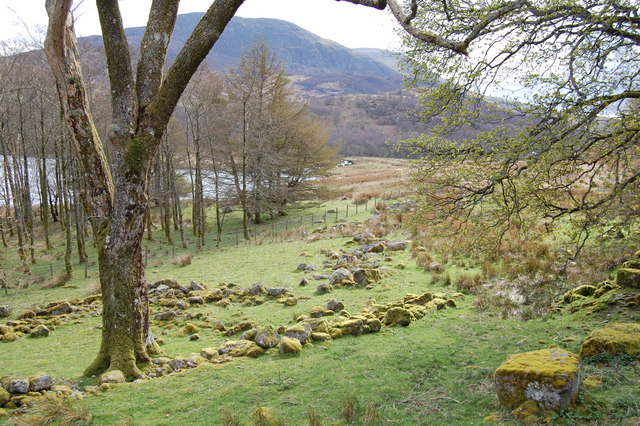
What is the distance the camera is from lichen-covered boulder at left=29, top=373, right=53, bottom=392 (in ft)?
19.3

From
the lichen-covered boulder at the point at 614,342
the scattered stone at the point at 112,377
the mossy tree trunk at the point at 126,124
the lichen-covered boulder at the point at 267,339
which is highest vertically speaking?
the mossy tree trunk at the point at 126,124

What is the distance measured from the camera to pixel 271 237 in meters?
24.9

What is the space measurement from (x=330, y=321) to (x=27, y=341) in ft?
21.9

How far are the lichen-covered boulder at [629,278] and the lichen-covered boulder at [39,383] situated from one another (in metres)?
9.93

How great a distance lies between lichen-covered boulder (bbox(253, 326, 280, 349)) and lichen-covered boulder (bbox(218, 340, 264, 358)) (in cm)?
9

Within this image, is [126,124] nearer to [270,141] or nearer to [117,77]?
[117,77]

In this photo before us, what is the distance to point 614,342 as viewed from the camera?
5375mm

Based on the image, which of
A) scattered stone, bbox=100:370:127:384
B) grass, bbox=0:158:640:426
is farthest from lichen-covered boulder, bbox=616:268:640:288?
scattered stone, bbox=100:370:127:384

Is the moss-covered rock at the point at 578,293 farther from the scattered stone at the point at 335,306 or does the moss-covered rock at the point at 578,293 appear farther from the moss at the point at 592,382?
the scattered stone at the point at 335,306

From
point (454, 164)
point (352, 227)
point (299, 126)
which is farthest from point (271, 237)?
point (454, 164)

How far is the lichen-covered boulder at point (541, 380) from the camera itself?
4098mm

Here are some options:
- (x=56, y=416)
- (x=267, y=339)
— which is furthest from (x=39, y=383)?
(x=267, y=339)

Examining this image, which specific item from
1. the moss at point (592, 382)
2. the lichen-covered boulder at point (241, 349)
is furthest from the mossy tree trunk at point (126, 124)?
the moss at point (592, 382)

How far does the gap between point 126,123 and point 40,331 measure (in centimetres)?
602
